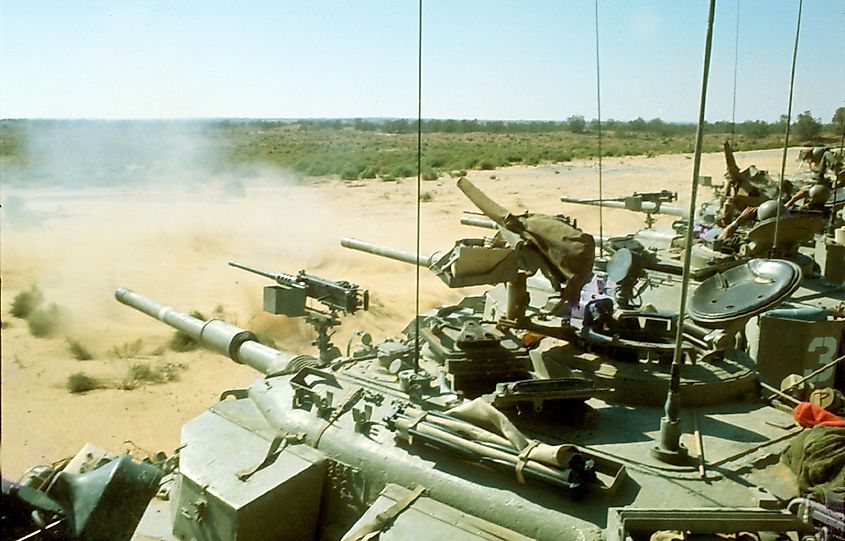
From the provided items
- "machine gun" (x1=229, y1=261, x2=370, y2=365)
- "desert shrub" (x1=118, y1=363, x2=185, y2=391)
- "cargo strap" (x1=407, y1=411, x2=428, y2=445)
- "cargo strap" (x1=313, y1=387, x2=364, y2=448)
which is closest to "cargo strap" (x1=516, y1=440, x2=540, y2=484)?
"cargo strap" (x1=407, y1=411, x2=428, y2=445)

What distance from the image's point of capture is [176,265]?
30.8 m

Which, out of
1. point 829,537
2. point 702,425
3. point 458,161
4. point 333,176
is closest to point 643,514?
point 829,537

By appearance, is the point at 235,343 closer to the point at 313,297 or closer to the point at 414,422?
the point at 313,297

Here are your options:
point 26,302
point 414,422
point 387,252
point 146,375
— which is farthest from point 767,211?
point 26,302

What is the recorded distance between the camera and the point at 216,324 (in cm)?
1020

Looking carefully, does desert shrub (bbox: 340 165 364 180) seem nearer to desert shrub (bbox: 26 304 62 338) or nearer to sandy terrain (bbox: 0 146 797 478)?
sandy terrain (bbox: 0 146 797 478)

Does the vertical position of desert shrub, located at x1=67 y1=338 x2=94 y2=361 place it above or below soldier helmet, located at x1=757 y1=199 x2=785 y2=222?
below

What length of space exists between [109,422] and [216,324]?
7.32 metres

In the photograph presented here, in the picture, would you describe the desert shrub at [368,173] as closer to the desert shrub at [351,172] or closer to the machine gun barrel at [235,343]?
the desert shrub at [351,172]

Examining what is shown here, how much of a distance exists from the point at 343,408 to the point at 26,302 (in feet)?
52.9

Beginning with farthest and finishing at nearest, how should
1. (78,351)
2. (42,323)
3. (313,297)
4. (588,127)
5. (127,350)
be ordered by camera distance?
(588,127) → (42,323) → (127,350) → (78,351) → (313,297)

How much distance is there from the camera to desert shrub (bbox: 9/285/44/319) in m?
19.0

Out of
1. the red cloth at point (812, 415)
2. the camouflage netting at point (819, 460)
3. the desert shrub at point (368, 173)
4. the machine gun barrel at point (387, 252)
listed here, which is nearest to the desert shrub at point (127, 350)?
the machine gun barrel at point (387, 252)

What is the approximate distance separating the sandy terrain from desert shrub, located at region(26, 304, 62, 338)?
32cm
